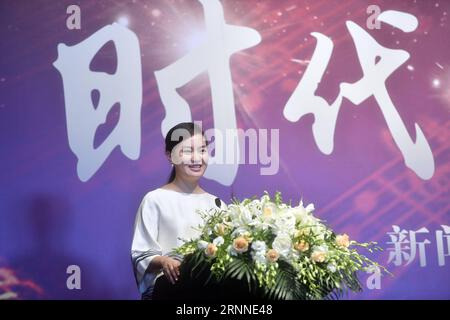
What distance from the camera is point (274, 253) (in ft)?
6.73

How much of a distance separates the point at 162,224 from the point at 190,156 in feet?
1.26

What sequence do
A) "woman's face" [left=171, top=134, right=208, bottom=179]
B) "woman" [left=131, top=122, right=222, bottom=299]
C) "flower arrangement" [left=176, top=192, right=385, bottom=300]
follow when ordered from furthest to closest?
1. "woman's face" [left=171, top=134, right=208, bottom=179]
2. "woman" [left=131, top=122, right=222, bottom=299]
3. "flower arrangement" [left=176, top=192, right=385, bottom=300]

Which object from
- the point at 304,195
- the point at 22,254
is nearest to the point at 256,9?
the point at 304,195

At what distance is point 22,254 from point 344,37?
7.52 ft

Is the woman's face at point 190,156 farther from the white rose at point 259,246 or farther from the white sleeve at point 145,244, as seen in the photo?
the white rose at point 259,246

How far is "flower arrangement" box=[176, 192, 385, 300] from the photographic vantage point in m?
2.06

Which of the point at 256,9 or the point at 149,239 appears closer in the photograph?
the point at 149,239

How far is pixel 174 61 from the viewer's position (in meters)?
3.73

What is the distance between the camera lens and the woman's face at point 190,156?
10.3 feet

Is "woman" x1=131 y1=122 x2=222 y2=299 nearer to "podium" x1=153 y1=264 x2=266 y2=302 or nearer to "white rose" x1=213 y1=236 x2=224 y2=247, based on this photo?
"podium" x1=153 y1=264 x2=266 y2=302

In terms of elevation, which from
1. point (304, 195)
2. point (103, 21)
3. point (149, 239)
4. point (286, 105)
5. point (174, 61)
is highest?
point (103, 21)

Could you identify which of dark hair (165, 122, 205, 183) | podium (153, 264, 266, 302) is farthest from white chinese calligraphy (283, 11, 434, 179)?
podium (153, 264, 266, 302)

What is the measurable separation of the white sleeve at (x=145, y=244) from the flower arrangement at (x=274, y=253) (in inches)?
20.9

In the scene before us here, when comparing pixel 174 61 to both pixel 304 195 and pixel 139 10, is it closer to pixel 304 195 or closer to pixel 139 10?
pixel 139 10
